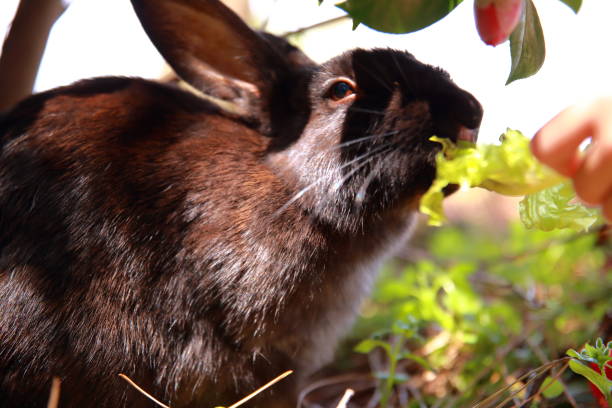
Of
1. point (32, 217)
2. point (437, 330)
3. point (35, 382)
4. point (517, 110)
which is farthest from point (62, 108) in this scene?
point (437, 330)

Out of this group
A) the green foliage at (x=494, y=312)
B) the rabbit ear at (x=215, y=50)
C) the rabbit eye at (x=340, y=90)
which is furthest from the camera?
the green foliage at (x=494, y=312)

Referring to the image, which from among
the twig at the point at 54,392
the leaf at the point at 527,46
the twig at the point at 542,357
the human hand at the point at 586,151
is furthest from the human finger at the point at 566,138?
the twig at the point at 54,392

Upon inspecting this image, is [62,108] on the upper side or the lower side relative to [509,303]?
upper

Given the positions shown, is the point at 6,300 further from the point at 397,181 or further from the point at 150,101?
the point at 397,181

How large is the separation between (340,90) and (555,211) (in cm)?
86

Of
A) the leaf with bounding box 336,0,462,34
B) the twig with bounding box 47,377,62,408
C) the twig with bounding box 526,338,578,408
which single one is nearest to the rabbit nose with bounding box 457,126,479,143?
the leaf with bounding box 336,0,462,34

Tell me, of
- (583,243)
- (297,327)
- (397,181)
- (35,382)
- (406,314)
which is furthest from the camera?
(583,243)

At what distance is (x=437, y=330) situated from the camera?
3656mm

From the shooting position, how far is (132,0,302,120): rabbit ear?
8.23 feet

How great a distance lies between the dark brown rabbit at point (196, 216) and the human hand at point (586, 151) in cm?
57

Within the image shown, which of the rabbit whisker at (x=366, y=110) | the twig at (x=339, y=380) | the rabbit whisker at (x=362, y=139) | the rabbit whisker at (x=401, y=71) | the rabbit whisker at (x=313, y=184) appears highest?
the rabbit whisker at (x=401, y=71)

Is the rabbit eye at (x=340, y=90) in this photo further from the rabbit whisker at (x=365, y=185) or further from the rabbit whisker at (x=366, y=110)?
the rabbit whisker at (x=365, y=185)

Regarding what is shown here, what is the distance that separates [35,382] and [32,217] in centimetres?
51

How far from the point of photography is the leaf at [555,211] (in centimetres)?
192
